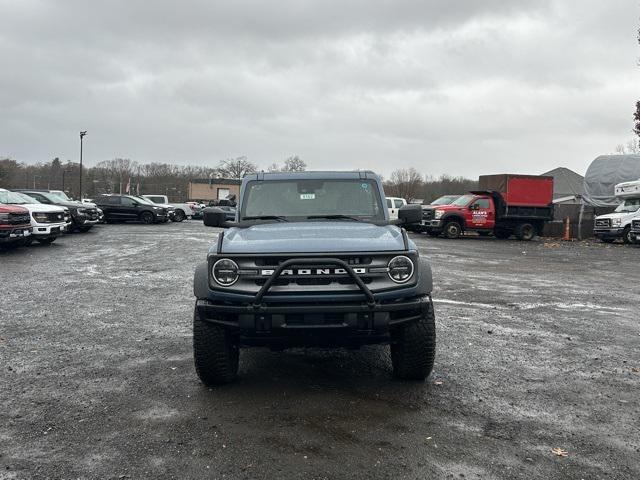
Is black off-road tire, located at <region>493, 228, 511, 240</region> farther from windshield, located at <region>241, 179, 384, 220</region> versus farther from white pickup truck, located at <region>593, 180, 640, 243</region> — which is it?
windshield, located at <region>241, 179, 384, 220</region>

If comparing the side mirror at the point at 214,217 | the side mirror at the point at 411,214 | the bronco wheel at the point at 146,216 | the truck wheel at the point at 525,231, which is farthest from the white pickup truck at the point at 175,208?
the side mirror at the point at 411,214

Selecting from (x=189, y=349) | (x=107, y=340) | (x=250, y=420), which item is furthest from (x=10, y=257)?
(x=250, y=420)

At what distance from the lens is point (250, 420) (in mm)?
3883

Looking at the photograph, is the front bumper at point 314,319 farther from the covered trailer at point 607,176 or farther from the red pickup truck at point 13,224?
the covered trailer at point 607,176

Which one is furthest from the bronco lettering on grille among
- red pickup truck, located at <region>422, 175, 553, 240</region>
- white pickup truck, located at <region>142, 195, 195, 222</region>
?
white pickup truck, located at <region>142, 195, 195, 222</region>

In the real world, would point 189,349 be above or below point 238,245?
below

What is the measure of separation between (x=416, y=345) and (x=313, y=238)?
121 cm

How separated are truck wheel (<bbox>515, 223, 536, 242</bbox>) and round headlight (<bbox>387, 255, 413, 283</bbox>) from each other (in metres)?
21.7

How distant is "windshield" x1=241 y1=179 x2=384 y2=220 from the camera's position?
5473mm

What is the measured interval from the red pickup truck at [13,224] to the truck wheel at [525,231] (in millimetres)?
19384

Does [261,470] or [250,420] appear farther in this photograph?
[250,420]

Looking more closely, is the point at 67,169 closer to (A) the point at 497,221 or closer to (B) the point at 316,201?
(A) the point at 497,221

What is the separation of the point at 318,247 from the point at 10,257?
Answer: 12.7 m

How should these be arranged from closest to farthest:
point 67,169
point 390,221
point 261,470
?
1. point 261,470
2. point 390,221
3. point 67,169
